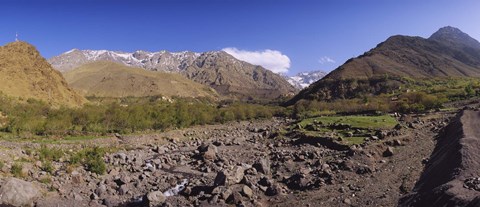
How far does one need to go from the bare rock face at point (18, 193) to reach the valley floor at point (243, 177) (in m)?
0.43

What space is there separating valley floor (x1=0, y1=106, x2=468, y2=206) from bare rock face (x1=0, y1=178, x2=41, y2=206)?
0.43 meters

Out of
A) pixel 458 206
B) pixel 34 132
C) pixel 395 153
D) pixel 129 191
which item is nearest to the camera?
pixel 458 206

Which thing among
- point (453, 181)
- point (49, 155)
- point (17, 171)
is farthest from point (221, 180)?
point (49, 155)

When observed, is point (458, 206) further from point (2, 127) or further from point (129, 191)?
point (2, 127)

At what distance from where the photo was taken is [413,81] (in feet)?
506

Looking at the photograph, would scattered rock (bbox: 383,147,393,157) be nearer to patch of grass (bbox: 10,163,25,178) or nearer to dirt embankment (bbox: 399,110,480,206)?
dirt embankment (bbox: 399,110,480,206)

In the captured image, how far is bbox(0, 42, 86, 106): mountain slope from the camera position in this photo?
9531cm

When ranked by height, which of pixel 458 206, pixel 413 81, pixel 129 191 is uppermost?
pixel 413 81

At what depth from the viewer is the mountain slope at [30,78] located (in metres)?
95.3

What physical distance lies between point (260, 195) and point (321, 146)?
61.7ft

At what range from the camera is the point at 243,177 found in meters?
24.8

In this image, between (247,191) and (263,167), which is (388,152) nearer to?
(263,167)

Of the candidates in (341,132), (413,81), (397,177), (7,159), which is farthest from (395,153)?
(413,81)

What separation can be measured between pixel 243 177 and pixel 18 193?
43.9 ft
